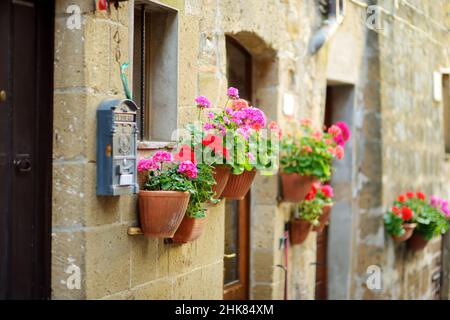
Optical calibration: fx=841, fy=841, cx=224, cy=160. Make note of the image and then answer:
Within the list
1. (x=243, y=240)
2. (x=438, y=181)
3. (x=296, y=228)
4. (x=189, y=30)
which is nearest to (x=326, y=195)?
(x=296, y=228)

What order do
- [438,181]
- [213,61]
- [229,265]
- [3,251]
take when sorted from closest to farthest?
[3,251] < [213,61] < [229,265] < [438,181]

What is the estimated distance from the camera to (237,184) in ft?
16.3

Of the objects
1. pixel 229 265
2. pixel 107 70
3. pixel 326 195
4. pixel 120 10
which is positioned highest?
pixel 120 10

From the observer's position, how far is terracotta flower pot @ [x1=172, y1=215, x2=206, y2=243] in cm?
454

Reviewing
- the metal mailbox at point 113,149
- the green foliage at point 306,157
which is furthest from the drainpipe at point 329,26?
the metal mailbox at point 113,149

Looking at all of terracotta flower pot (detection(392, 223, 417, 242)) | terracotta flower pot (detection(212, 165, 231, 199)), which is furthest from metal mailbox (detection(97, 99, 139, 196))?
terracotta flower pot (detection(392, 223, 417, 242))

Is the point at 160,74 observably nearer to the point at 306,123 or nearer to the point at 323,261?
the point at 306,123

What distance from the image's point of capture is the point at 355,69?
8.09m

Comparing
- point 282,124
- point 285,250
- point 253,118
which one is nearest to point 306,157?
point 282,124

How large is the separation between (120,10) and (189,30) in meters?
0.71

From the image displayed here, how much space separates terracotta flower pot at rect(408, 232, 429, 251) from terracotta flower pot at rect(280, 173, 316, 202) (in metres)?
2.81

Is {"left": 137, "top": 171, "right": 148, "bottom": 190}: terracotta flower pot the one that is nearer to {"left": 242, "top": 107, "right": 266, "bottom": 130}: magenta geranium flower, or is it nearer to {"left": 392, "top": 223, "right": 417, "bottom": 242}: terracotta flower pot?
{"left": 242, "top": 107, "right": 266, "bottom": 130}: magenta geranium flower

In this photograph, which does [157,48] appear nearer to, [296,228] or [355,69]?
[296,228]

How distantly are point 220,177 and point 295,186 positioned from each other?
1714 mm
